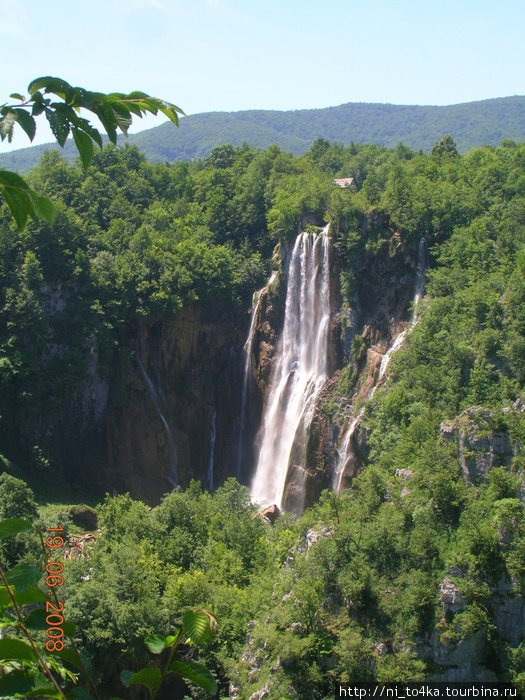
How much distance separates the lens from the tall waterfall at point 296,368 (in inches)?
1382

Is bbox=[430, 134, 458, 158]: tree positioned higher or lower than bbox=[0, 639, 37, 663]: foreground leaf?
higher

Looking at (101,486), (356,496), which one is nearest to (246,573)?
(356,496)

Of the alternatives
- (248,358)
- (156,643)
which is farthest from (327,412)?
(156,643)

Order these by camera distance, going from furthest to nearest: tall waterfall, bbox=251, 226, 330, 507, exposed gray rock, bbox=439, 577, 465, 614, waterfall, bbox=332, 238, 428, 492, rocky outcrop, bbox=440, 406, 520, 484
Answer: tall waterfall, bbox=251, 226, 330, 507, waterfall, bbox=332, 238, 428, 492, rocky outcrop, bbox=440, 406, 520, 484, exposed gray rock, bbox=439, 577, 465, 614

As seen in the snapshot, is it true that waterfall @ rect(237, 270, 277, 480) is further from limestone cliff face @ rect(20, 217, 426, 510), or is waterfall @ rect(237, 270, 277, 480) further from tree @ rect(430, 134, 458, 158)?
tree @ rect(430, 134, 458, 158)

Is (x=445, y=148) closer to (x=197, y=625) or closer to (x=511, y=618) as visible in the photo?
(x=511, y=618)

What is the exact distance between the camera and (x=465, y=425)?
21.4m

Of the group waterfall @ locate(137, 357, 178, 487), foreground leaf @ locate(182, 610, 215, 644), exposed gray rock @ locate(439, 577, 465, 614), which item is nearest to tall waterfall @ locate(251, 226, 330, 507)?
waterfall @ locate(137, 357, 178, 487)

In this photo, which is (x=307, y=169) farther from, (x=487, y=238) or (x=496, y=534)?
(x=496, y=534)

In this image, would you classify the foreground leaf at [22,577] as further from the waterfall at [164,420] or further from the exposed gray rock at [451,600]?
the waterfall at [164,420]

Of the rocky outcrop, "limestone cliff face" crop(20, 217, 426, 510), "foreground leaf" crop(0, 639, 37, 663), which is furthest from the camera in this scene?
"limestone cliff face" crop(20, 217, 426, 510)

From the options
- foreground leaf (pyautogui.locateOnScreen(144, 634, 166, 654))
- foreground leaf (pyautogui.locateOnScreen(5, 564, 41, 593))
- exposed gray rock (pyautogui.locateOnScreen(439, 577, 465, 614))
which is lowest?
exposed gray rock (pyautogui.locateOnScreen(439, 577, 465, 614))

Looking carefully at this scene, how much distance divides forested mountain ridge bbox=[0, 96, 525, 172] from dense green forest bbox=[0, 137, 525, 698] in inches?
→ 3282

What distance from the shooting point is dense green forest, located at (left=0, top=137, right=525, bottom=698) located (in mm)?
17203
